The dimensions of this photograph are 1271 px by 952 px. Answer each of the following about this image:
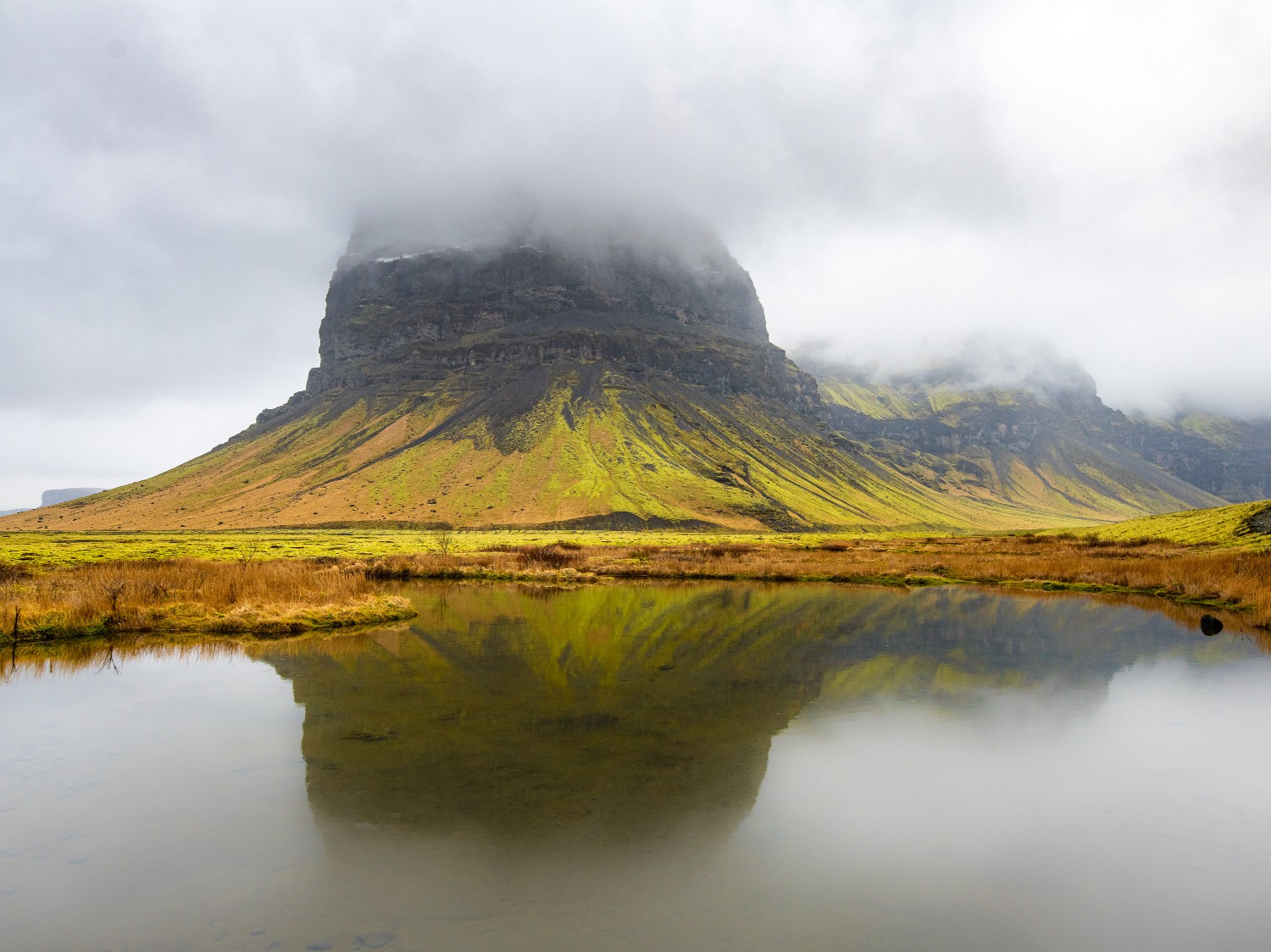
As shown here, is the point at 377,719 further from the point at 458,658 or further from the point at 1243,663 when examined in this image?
the point at 1243,663

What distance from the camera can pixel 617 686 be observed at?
74.9ft

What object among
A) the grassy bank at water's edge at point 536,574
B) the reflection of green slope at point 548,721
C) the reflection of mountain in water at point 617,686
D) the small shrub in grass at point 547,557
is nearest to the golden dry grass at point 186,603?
the grassy bank at water's edge at point 536,574

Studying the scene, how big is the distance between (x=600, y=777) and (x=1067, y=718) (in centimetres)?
1495

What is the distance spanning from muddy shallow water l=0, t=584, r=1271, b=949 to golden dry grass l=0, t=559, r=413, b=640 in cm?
454

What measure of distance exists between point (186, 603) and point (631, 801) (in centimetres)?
3175

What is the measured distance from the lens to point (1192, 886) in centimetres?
1055

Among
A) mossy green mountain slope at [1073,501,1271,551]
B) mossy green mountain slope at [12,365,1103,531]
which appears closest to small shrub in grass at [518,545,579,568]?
mossy green mountain slope at [1073,501,1271,551]

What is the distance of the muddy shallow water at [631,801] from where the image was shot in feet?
31.0

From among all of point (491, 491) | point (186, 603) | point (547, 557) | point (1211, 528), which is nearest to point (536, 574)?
point (547, 557)

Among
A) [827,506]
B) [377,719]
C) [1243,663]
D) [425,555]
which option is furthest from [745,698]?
[827,506]

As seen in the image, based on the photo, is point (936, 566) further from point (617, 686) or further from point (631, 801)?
point (631, 801)

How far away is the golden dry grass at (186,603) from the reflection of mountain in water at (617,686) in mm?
3392

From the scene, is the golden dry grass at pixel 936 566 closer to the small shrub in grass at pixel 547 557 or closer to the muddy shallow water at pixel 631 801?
the small shrub in grass at pixel 547 557

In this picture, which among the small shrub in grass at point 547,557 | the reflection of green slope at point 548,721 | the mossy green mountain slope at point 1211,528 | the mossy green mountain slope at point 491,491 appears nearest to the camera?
the reflection of green slope at point 548,721
